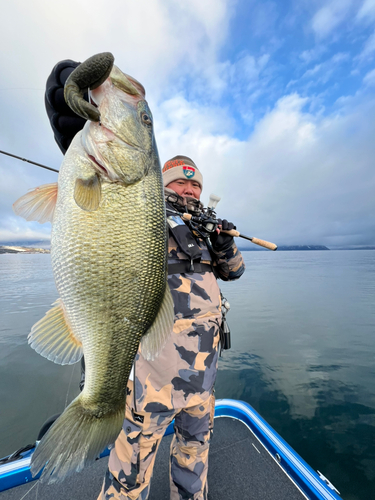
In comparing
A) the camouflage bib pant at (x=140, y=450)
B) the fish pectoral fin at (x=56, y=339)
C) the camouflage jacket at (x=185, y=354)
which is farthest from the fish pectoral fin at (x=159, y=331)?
the camouflage bib pant at (x=140, y=450)

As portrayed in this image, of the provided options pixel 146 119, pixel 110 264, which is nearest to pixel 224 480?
pixel 110 264

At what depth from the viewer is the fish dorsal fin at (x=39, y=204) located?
1298 mm

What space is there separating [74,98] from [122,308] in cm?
102

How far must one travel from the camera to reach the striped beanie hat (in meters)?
2.53

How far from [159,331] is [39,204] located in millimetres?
1010

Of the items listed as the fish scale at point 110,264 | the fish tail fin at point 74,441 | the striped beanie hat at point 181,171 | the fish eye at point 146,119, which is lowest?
the fish tail fin at point 74,441

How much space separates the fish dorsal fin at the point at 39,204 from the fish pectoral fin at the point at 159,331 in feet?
2.62

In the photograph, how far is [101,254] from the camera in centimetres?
116

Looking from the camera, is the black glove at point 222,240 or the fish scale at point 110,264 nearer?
the fish scale at point 110,264

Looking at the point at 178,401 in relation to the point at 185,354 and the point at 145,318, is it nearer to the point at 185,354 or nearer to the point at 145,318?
the point at 185,354

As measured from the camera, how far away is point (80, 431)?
1.30 m

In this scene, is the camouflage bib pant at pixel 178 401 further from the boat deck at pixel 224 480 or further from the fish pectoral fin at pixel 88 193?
the fish pectoral fin at pixel 88 193

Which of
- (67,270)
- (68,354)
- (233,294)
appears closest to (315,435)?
(68,354)

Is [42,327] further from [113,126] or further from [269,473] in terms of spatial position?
[269,473]
